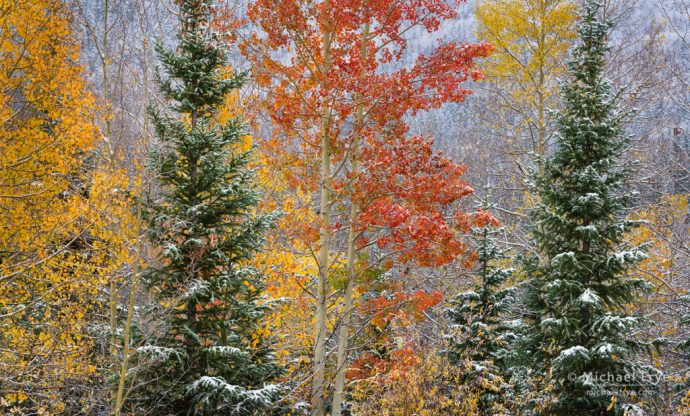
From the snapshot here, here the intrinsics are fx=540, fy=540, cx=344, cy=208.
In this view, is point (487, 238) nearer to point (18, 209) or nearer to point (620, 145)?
point (620, 145)

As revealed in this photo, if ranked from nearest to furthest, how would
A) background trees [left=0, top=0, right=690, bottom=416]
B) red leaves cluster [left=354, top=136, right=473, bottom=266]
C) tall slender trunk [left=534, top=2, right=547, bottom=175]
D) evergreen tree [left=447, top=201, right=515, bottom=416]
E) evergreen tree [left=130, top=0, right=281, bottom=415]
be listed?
1. evergreen tree [left=130, top=0, right=281, bottom=415]
2. background trees [left=0, top=0, right=690, bottom=416]
3. red leaves cluster [left=354, top=136, right=473, bottom=266]
4. evergreen tree [left=447, top=201, right=515, bottom=416]
5. tall slender trunk [left=534, top=2, right=547, bottom=175]

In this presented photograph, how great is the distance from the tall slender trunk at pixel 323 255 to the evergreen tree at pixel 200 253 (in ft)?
2.74

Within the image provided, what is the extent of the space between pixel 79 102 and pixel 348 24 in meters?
4.77

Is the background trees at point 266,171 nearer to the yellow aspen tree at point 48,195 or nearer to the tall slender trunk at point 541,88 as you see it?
the yellow aspen tree at point 48,195

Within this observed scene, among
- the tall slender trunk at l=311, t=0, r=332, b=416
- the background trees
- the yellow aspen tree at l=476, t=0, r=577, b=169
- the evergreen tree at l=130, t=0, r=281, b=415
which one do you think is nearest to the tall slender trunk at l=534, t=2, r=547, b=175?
the yellow aspen tree at l=476, t=0, r=577, b=169

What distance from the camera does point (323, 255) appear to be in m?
9.94

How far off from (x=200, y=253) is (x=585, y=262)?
290 inches

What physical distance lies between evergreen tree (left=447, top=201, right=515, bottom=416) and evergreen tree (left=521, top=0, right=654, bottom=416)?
2.33 metres

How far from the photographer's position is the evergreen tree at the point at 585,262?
995cm

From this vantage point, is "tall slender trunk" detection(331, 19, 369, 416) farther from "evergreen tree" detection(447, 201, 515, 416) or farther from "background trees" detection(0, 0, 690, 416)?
"evergreen tree" detection(447, 201, 515, 416)

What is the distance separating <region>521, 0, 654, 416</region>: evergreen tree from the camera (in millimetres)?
9953

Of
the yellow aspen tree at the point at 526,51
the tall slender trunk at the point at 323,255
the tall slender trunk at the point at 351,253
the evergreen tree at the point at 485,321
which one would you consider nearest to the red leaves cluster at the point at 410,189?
the tall slender trunk at the point at 351,253

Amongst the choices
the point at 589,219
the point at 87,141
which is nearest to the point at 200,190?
the point at 87,141

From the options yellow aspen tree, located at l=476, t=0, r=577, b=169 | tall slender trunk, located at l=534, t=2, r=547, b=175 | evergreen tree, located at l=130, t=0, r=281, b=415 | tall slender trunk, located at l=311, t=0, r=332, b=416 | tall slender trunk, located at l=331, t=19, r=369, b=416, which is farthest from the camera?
yellow aspen tree, located at l=476, t=0, r=577, b=169
